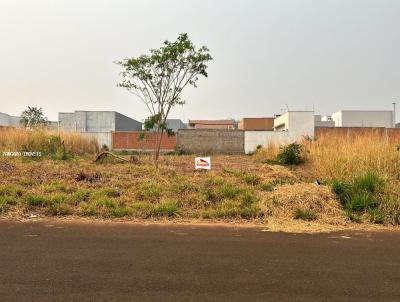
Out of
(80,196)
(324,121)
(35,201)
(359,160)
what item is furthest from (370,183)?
(324,121)

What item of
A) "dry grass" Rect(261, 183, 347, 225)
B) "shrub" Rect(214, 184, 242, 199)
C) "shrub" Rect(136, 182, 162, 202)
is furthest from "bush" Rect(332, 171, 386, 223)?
"shrub" Rect(136, 182, 162, 202)

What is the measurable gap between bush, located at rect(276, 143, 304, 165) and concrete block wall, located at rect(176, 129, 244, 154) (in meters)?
23.2

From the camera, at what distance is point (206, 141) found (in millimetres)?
43312

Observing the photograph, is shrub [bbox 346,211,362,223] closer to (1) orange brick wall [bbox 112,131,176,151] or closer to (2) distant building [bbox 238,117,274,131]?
(1) orange brick wall [bbox 112,131,176,151]

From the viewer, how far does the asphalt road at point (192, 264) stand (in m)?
4.19

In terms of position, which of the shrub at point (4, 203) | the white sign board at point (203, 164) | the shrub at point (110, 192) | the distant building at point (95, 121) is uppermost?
the distant building at point (95, 121)

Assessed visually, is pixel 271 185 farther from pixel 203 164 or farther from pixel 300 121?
pixel 300 121

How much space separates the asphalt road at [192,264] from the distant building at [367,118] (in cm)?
6232

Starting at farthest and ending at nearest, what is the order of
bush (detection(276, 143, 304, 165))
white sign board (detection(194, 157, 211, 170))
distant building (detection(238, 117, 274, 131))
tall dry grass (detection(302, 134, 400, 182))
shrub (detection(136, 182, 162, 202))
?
distant building (detection(238, 117, 274, 131)) → bush (detection(276, 143, 304, 165)) → white sign board (detection(194, 157, 211, 170)) → tall dry grass (detection(302, 134, 400, 182)) → shrub (detection(136, 182, 162, 202))

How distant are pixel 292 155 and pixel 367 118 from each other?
52818 mm

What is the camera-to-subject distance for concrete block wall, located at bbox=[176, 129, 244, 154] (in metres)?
43.0

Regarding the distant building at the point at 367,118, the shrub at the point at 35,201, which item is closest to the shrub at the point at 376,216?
the shrub at the point at 35,201

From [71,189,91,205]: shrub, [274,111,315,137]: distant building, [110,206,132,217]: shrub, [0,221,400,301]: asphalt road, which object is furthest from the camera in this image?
[274,111,315,137]: distant building

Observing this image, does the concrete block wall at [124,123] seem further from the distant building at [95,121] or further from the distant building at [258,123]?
the distant building at [258,123]
